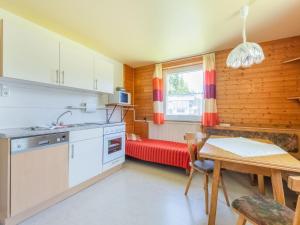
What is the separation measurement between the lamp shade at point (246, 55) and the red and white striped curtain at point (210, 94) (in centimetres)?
136

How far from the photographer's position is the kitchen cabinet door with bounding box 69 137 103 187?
2108mm

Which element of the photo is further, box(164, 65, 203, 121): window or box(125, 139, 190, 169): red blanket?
box(164, 65, 203, 121): window

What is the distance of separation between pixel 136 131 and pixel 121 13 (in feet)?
9.37

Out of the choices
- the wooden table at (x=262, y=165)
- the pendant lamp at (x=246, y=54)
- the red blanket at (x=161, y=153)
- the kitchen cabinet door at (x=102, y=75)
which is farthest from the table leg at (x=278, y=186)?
the kitchen cabinet door at (x=102, y=75)

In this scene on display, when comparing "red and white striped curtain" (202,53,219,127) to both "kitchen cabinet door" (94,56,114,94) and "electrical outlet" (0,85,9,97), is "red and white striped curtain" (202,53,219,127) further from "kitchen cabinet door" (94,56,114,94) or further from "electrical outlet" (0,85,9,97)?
"electrical outlet" (0,85,9,97)

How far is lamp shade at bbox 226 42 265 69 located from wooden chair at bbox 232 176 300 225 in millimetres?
Answer: 1265

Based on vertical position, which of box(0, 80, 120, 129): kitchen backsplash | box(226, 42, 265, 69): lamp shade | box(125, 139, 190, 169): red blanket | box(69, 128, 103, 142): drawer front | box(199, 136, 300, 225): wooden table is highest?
box(226, 42, 265, 69): lamp shade

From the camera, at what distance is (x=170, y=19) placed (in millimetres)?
2090

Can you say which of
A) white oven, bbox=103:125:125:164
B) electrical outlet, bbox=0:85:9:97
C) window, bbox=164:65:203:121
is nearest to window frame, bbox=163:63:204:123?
window, bbox=164:65:203:121

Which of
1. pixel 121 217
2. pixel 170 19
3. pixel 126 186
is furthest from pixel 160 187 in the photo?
pixel 170 19

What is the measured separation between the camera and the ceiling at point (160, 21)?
181cm

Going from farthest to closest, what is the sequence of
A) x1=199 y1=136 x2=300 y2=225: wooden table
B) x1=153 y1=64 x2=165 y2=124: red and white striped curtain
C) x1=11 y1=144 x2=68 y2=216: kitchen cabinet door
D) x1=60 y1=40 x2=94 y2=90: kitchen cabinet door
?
x1=153 y1=64 x2=165 y2=124: red and white striped curtain, x1=60 y1=40 x2=94 y2=90: kitchen cabinet door, x1=11 y1=144 x2=68 y2=216: kitchen cabinet door, x1=199 y1=136 x2=300 y2=225: wooden table

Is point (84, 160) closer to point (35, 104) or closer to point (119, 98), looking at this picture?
point (35, 104)

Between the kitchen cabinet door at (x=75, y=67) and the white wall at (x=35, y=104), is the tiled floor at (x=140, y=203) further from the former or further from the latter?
the kitchen cabinet door at (x=75, y=67)
